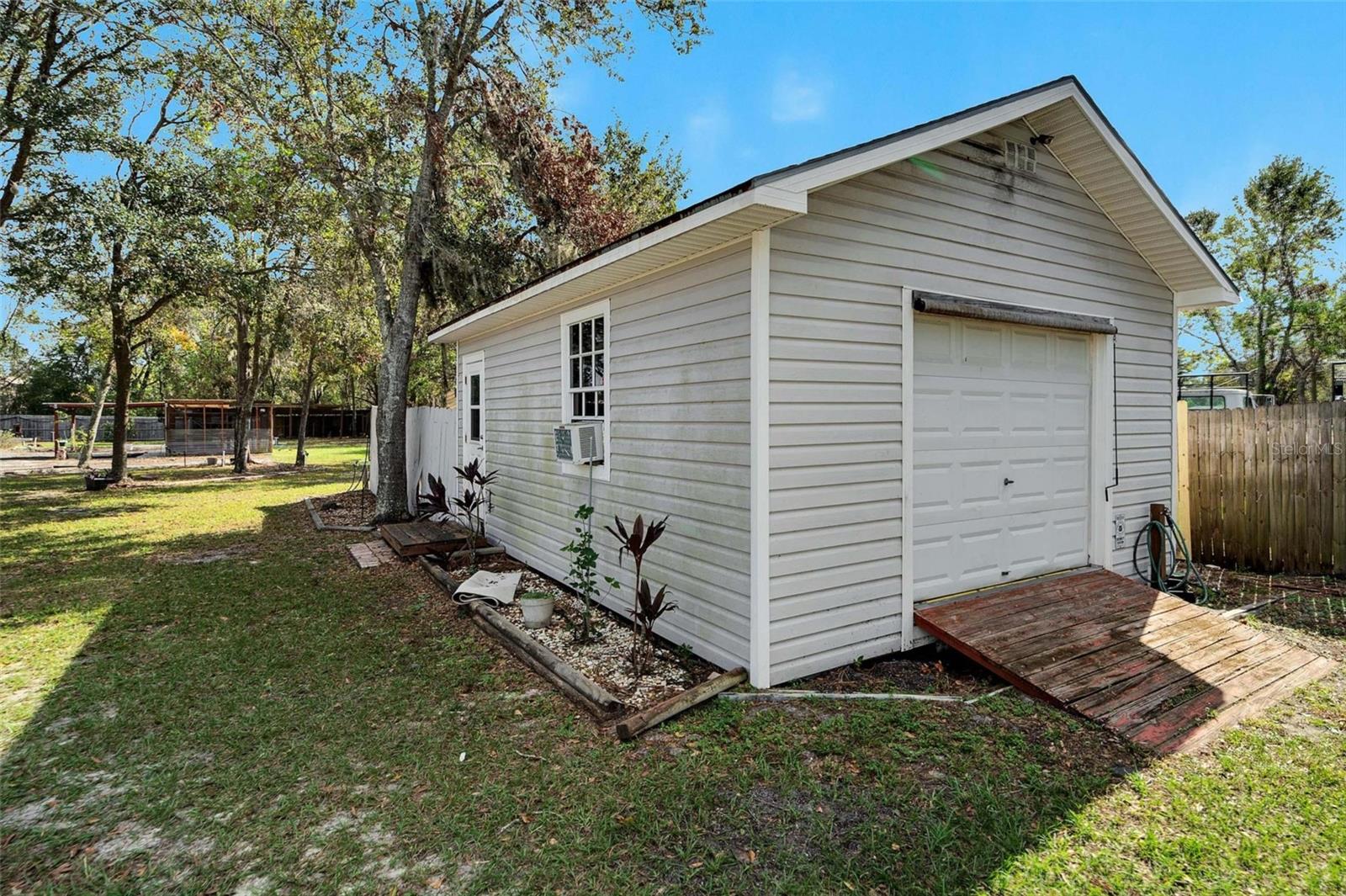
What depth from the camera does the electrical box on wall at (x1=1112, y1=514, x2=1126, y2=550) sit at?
5.67 meters

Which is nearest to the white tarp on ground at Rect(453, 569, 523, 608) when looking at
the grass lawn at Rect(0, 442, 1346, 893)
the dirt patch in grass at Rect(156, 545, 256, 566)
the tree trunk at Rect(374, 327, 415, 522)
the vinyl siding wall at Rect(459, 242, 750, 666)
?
the vinyl siding wall at Rect(459, 242, 750, 666)

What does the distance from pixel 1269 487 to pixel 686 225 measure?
23.2 ft

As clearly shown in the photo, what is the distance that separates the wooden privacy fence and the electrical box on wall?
A: 6.26 ft

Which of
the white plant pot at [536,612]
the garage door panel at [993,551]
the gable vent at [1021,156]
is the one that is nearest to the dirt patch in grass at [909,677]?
the garage door panel at [993,551]

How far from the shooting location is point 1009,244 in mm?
4910

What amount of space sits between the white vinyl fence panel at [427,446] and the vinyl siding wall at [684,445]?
4078 millimetres

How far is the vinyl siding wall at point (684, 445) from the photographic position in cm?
393

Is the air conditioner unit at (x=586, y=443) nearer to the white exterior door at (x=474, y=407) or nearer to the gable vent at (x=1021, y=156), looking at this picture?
the white exterior door at (x=474, y=407)

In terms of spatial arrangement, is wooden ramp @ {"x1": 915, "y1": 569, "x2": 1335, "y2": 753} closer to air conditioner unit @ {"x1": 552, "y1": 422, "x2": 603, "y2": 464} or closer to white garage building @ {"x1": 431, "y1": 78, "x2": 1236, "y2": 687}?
white garage building @ {"x1": 431, "y1": 78, "x2": 1236, "y2": 687}

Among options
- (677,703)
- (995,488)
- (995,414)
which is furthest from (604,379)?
(995,488)

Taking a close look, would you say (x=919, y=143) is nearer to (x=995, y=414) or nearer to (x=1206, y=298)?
(x=995, y=414)

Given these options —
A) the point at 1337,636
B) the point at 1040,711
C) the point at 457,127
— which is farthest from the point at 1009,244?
the point at 457,127

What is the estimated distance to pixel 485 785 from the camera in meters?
2.95

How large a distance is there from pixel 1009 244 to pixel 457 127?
30.4 feet
